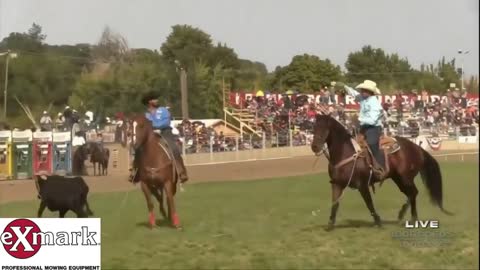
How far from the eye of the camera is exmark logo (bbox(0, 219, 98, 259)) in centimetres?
539

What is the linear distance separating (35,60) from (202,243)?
224cm

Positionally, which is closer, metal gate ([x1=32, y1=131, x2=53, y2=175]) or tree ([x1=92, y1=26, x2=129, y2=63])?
tree ([x1=92, y1=26, x2=129, y2=63])

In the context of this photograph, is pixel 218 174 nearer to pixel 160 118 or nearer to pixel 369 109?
pixel 160 118

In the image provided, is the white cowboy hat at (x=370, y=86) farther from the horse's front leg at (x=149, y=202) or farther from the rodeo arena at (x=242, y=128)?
the horse's front leg at (x=149, y=202)

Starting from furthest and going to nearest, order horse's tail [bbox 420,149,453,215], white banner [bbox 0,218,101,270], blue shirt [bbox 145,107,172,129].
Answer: blue shirt [bbox 145,107,172,129] → horse's tail [bbox 420,149,453,215] → white banner [bbox 0,218,101,270]

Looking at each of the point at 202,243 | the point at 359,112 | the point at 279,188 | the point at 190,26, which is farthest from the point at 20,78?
the point at 359,112

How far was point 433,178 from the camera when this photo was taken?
6215 millimetres

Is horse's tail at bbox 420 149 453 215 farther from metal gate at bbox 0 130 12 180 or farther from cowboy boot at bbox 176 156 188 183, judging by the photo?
metal gate at bbox 0 130 12 180

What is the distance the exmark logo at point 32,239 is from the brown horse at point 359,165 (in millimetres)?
2141

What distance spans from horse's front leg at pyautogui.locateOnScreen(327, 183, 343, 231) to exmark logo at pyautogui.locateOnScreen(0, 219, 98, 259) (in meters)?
2.07

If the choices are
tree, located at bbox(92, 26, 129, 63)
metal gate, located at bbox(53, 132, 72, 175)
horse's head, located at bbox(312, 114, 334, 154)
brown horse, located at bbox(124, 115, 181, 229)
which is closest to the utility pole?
brown horse, located at bbox(124, 115, 181, 229)

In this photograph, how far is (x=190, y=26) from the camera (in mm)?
5887

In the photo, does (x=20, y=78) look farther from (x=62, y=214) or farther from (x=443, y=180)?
(x=443, y=180)

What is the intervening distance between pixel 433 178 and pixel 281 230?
144cm
